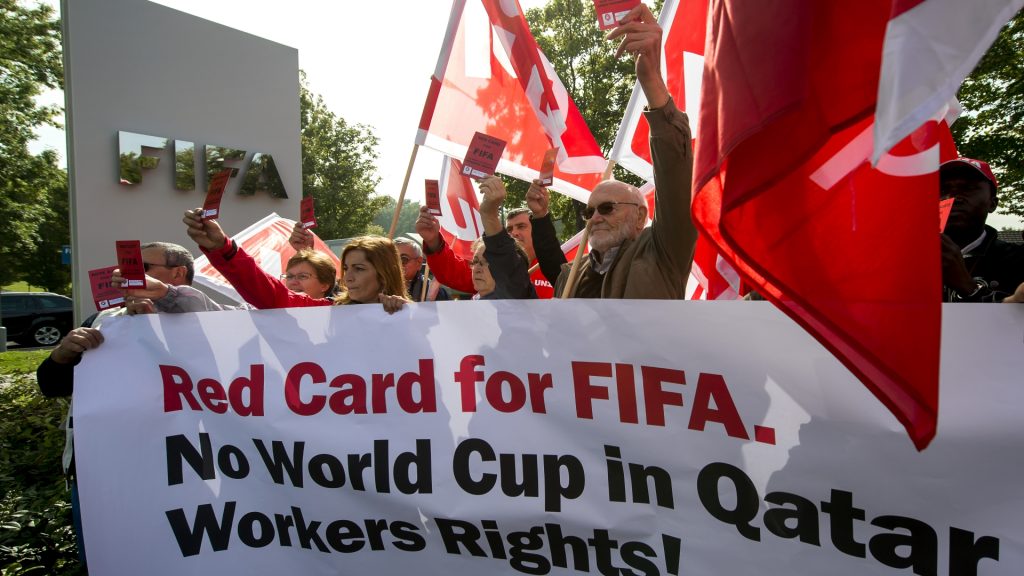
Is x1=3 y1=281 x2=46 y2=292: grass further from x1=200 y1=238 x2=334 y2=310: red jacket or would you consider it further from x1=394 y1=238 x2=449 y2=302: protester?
x1=200 y1=238 x2=334 y2=310: red jacket

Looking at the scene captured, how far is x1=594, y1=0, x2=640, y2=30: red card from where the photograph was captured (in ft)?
7.50

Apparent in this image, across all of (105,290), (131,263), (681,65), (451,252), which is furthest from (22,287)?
(681,65)

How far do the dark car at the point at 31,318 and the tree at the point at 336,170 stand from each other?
1406 centimetres

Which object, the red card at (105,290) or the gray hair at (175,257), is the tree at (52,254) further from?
the red card at (105,290)

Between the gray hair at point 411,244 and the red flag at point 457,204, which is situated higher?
the red flag at point 457,204

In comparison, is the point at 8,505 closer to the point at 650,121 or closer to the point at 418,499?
the point at 418,499


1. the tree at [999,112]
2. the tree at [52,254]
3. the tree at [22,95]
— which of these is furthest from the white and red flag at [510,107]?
the tree at [52,254]

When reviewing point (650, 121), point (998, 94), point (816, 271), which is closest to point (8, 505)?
point (650, 121)

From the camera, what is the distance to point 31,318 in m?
19.3

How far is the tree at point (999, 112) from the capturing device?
11039 millimetres

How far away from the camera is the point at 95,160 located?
1131 cm

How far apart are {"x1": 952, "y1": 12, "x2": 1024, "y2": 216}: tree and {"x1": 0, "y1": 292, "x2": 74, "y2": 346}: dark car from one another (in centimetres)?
2278

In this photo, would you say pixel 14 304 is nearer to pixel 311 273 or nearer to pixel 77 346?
pixel 311 273

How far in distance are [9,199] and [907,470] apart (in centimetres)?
1868
